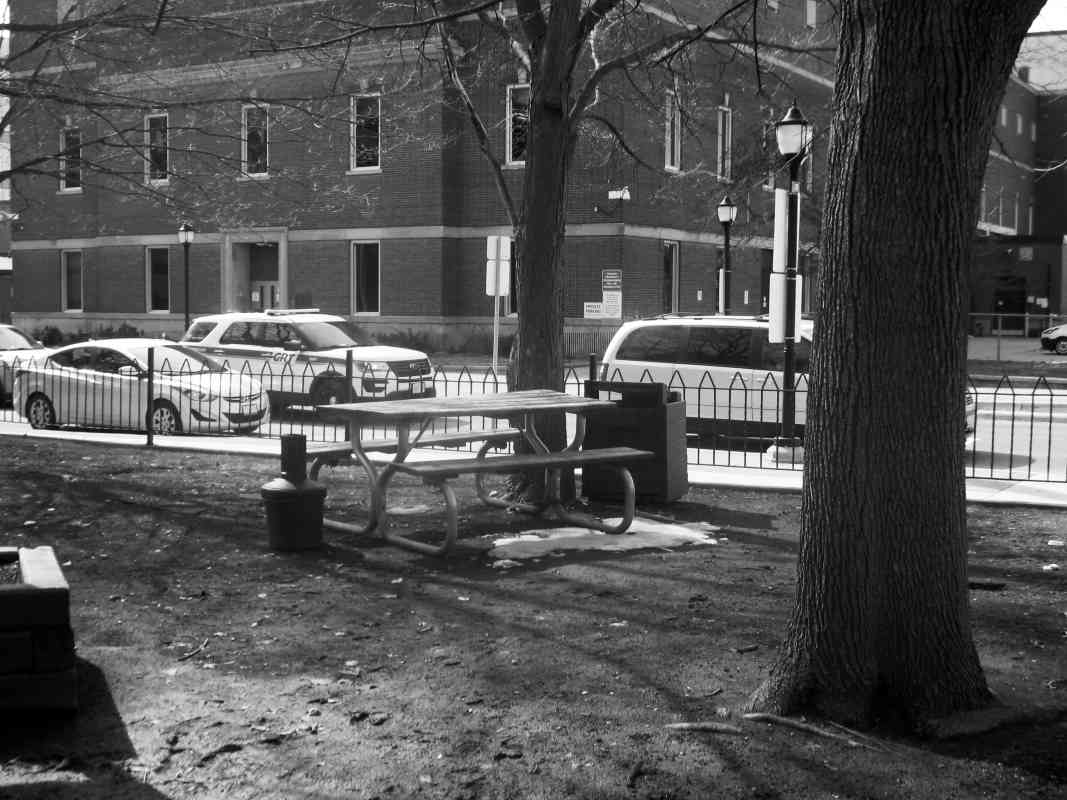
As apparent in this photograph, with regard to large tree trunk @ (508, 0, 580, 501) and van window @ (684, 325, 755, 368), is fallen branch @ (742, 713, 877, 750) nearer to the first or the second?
large tree trunk @ (508, 0, 580, 501)

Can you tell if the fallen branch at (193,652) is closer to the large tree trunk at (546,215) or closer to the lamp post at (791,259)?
the large tree trunk at (546,215)

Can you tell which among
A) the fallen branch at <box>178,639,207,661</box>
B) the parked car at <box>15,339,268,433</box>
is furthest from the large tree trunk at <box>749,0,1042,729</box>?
the parked car at <box>15,339,268,433</box>

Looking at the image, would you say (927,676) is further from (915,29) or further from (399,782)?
(915,29)

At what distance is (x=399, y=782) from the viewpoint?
15.0 feet

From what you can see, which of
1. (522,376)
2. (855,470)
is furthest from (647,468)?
(855,470)

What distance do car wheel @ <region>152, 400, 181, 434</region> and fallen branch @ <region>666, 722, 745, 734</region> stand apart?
1317 centimetres

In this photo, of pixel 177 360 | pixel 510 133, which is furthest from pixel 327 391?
pixel 510 133

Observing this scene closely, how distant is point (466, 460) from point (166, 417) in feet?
29.5

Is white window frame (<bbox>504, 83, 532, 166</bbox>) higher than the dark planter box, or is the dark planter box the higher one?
white window frame (<bbox>504, 83, 532, 166</bbox>)

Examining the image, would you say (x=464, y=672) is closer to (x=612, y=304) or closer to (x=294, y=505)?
(x=294, y=505)

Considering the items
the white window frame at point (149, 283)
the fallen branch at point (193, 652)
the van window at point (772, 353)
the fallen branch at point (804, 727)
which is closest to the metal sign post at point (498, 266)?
the van window at point (772, 353)

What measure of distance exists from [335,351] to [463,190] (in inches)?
686

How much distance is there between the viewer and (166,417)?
17.2 metres

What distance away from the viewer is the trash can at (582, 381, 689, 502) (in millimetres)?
10750
